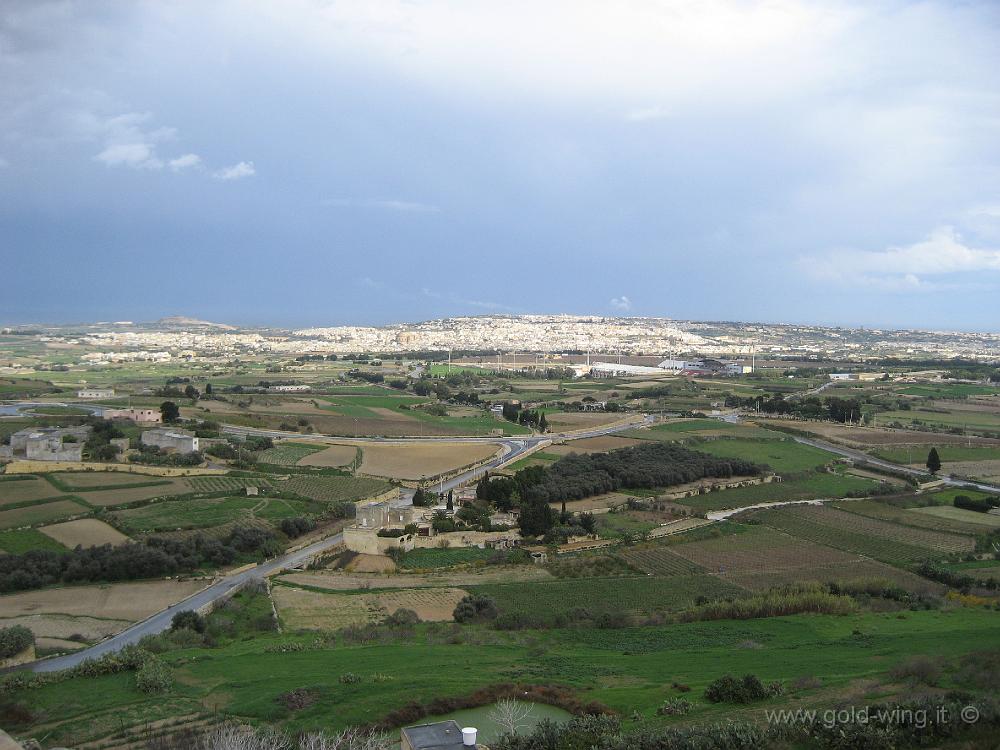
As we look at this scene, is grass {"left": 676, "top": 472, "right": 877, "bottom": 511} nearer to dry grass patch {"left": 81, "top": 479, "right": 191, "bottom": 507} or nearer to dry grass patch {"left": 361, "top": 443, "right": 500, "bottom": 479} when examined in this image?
dry grass patch {"left": 361, "top": 443, "right": 500, "bottom": 479}

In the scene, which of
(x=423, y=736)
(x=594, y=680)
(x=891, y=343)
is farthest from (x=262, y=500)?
(x=891, y=343)

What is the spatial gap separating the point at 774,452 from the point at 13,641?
36609 millimetres

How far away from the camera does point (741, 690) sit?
12.4 m

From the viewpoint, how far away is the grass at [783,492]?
32844mm

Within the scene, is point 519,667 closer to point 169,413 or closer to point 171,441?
point 171,441

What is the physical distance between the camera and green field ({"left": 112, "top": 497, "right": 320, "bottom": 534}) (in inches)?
1007

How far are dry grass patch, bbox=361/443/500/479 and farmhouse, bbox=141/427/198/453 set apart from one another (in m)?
7.73

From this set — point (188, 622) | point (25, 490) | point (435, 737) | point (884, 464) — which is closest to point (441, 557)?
point (188, 622)

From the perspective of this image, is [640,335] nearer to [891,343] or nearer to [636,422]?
[891,343]

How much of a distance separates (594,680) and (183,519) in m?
17.0

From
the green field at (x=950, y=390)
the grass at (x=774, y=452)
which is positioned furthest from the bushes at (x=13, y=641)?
the green field at (x=950, y=390)

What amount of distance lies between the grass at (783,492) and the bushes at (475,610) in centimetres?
1471

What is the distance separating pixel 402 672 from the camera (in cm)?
1446

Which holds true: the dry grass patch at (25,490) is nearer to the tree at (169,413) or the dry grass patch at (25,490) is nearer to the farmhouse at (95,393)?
the tree at (169,413)
